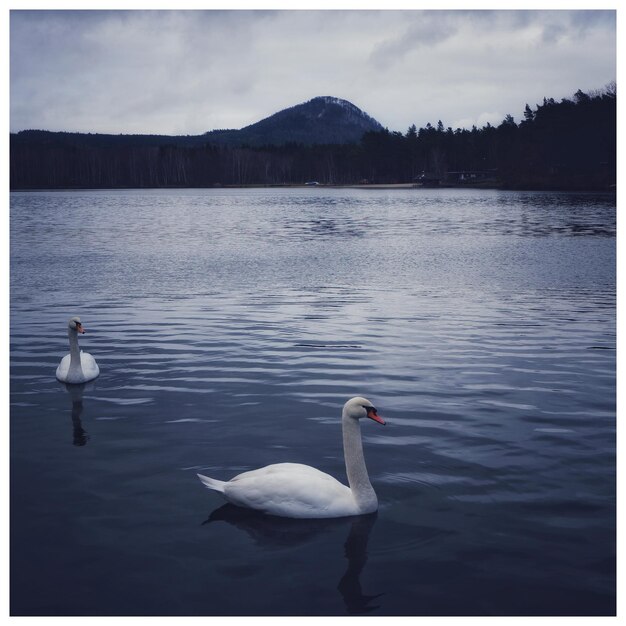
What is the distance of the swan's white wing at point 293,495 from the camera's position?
739 cm

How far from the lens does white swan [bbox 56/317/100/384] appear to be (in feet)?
40.6

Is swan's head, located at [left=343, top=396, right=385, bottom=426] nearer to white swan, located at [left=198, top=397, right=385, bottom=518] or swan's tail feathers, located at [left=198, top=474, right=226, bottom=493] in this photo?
white swan, located at [left=198, top=397, right=385, bottom=518]

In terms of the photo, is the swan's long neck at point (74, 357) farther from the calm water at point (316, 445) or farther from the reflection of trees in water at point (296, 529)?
the reflection of trees in water at point (296, 529)

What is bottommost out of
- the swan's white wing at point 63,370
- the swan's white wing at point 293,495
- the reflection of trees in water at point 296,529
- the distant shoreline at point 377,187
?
the reflection of trees in water at point 296,529

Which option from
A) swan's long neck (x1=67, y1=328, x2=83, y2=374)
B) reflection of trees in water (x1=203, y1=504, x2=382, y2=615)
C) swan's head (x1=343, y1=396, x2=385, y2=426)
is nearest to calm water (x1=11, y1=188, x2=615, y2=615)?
reflection of trees in water (x1=203, y1=504, x2=382, y2=615)

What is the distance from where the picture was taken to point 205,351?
15.0m

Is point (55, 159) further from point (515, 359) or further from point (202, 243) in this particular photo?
point (515, 359)

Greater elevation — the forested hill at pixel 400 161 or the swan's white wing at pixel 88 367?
the forested hill at pixel 400 161

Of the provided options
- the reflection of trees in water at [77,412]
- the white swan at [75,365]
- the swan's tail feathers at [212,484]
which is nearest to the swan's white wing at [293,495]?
the swan's tail feathers at [212,484]

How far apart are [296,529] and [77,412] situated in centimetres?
502

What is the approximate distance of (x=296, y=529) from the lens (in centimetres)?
736

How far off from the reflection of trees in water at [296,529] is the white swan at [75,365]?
5434mm

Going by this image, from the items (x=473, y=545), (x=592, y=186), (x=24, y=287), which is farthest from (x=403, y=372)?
(x=592, y=186)

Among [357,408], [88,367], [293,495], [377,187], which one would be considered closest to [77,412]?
[88,367]
